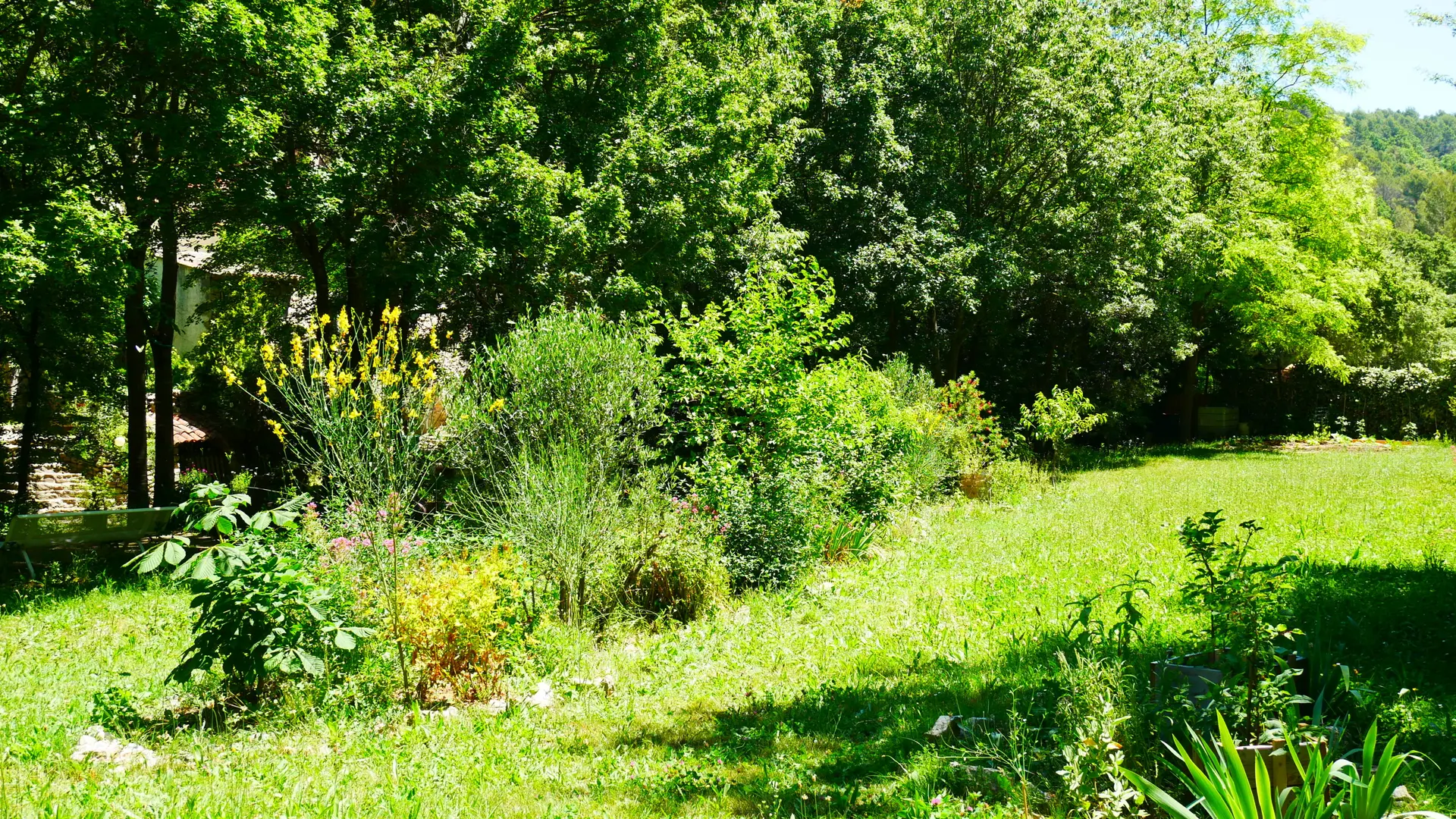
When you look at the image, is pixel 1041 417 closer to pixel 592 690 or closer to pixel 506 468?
pixel 506 468

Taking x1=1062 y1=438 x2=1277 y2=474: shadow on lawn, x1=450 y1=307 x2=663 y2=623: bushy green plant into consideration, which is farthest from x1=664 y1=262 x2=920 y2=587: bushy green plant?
x1=1062 y1=438 x2=1277 y2=474: shadow on lawn

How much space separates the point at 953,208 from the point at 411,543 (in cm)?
1560

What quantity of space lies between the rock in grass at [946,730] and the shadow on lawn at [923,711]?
65 mm

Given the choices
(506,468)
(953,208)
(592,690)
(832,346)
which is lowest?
(592,690)

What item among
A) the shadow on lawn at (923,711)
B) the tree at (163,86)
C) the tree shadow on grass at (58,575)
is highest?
the tree at (163,86)

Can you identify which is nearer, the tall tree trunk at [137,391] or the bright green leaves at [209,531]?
the bright green leaves at [209,531]

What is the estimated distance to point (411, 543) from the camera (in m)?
6.69

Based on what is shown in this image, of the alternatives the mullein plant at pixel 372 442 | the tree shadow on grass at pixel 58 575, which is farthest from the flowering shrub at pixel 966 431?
the tree shadow on grass at pixel 58 575

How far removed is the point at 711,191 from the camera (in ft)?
52.5

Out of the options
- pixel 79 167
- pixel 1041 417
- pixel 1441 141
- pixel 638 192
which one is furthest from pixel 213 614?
pixel 1441 141

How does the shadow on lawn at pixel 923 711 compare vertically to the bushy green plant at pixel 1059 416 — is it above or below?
below

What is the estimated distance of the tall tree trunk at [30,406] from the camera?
44.0ft

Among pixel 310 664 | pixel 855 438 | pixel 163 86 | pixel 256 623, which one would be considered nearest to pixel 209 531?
pixel 256 623

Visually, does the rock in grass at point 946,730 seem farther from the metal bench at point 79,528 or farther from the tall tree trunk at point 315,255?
the tall tree trunk at point 315,255
